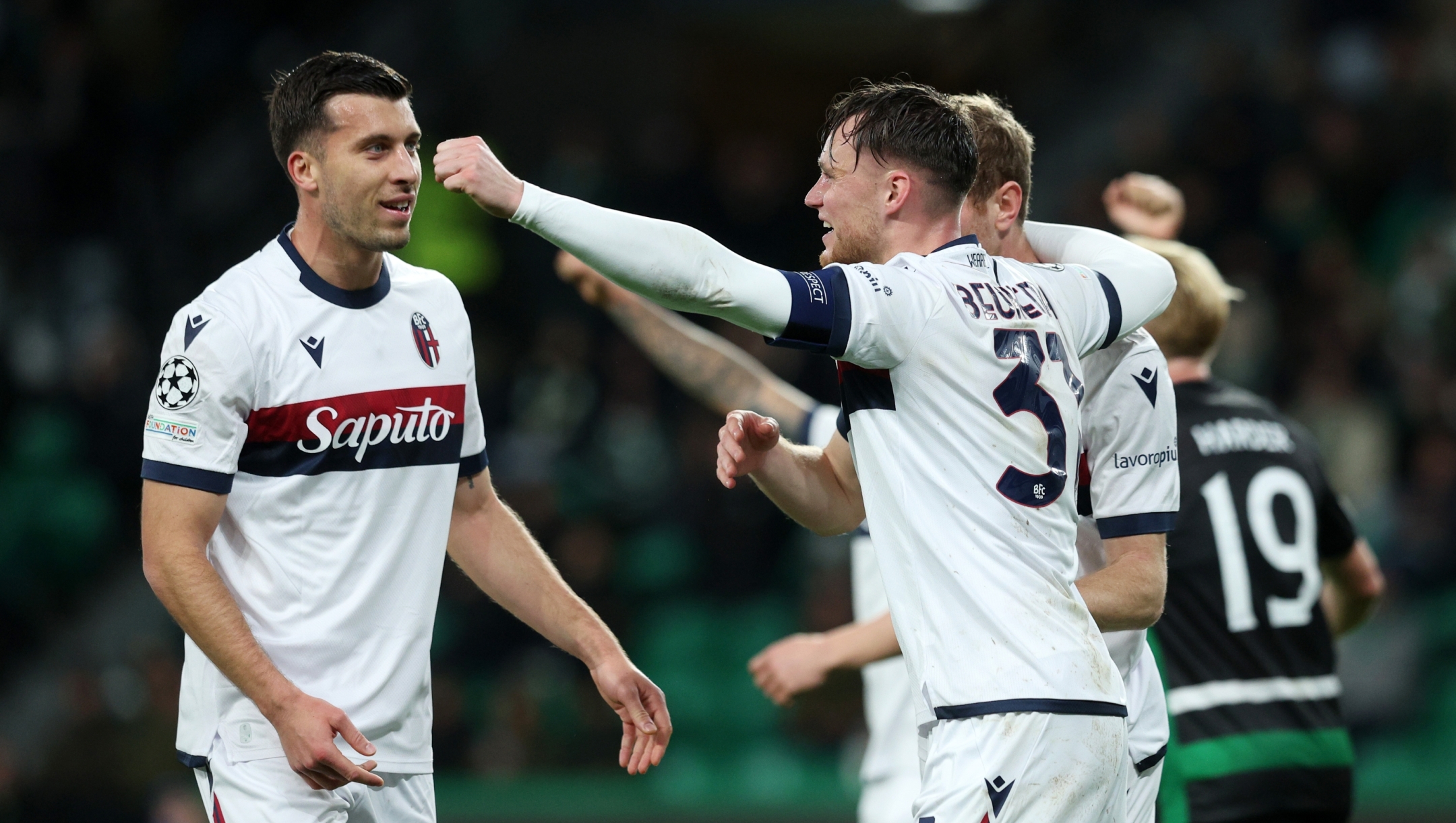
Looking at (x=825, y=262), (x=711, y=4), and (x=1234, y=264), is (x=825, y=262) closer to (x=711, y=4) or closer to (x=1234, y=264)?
(x=1234, y=264)

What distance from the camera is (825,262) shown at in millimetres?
4055

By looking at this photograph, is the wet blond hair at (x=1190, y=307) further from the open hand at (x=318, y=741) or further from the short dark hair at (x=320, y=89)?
the open hand at (x=318, y=741)

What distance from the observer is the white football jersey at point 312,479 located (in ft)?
13.5

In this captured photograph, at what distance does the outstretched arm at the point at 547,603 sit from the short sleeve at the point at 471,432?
0.11 ft

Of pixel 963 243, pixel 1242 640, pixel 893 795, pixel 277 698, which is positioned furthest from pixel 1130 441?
pixel 277 698

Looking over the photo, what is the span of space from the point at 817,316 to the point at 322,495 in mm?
1535

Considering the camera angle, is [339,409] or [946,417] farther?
[339,409]

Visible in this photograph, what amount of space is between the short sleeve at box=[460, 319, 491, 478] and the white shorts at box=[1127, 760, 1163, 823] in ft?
6.97

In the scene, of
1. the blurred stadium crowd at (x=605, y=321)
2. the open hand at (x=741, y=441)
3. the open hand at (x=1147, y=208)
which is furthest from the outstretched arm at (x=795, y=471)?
the blurred stadium crowd at (x=605, y=321)

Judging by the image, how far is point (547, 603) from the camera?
4648 millimetres

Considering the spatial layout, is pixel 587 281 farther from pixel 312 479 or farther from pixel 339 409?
pixel 312 479

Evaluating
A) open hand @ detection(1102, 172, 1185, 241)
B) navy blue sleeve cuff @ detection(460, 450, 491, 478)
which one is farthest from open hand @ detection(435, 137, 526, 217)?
open hand @ detection(1102, 172, 1185, 241)

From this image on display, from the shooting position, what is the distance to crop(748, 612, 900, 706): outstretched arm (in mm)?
5254

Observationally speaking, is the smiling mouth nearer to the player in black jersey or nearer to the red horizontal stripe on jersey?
the red horizontal stripe on jersey
